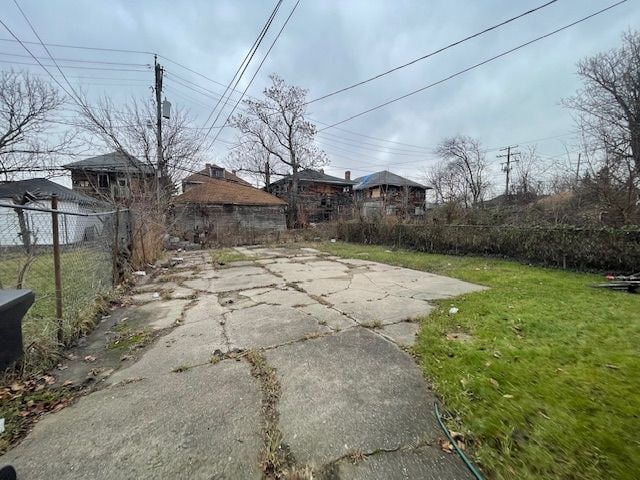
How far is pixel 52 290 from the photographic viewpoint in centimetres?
333

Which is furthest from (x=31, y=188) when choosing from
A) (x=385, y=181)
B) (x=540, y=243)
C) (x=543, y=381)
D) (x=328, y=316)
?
(x=385, y=181)

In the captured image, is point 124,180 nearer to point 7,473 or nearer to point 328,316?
point 328,316

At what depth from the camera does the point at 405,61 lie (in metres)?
6.45

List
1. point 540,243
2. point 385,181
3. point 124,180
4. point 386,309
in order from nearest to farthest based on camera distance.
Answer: point 386,309 → point 540,243 → point 124,180 → point 385,181

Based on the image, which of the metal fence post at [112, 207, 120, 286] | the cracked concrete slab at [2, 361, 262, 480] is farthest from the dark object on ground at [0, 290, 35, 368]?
the metal fence post at [112, 207, 120, 286]

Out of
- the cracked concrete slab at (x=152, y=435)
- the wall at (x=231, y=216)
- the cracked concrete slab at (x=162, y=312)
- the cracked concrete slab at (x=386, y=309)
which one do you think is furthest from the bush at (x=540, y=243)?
the wall at (x=231, y=216)

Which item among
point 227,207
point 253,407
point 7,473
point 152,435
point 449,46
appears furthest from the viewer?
point 227,207

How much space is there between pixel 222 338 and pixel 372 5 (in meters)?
7.28

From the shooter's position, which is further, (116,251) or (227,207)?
(227,207)

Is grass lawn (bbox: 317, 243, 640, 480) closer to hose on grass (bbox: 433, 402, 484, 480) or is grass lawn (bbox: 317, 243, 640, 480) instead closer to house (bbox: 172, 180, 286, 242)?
hose on grass (bbox: 433, 402, 484, 480)

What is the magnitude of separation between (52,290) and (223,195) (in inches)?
765

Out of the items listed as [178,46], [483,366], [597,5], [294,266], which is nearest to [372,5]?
[597,5]

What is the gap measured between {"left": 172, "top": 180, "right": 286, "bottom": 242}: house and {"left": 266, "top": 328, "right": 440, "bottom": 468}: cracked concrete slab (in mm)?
13685

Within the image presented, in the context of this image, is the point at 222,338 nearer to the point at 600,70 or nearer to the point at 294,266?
the point at 294,266
